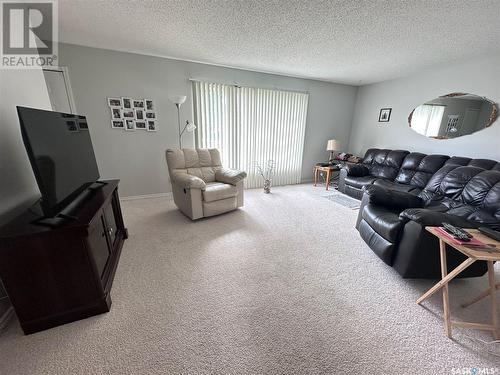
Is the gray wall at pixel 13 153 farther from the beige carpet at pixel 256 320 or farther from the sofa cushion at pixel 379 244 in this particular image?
the sofa cushion at pixel 379 244

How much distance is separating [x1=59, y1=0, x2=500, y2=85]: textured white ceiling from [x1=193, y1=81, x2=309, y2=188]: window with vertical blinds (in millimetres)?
651

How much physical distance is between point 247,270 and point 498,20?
11.2 ft

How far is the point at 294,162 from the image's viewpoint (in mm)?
4734

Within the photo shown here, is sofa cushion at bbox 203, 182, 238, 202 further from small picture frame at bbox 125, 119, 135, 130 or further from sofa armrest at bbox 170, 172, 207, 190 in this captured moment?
small picture frame at bbox 125, 119, 135, 130

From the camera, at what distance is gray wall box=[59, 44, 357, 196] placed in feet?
9.45

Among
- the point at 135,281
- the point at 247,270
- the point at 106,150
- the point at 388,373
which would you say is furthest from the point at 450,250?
the point at 106,150

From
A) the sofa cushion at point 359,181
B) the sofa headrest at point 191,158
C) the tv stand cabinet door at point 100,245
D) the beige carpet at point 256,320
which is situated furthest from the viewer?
the sofa cushion at point 359,181

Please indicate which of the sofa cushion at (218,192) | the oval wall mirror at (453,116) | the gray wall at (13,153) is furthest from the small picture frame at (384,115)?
the gray wall at (13,153)

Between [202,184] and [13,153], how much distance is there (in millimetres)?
1633

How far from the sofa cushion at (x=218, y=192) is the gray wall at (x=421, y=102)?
366cm

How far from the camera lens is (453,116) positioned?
3.20 meters

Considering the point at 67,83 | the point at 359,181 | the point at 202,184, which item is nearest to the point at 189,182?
the point at 202,184

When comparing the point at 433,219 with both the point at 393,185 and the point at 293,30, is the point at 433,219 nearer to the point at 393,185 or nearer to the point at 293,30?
the point at 393,185

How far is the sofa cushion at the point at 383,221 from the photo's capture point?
1.77m
